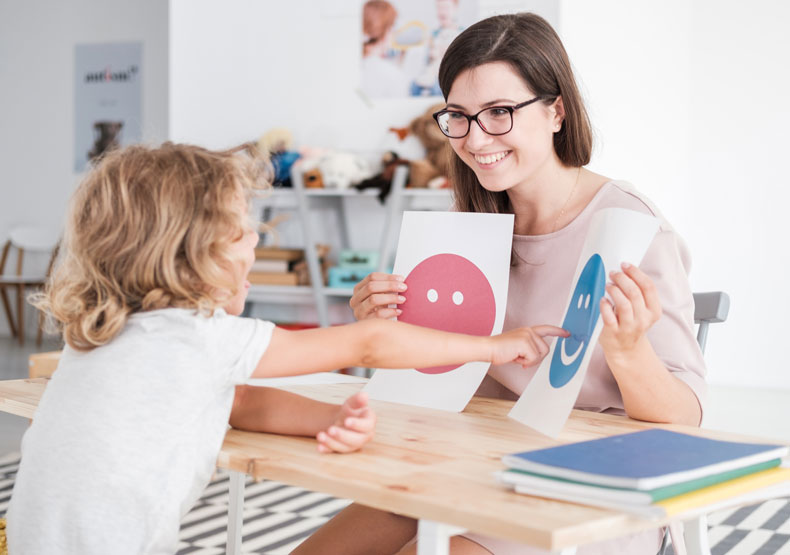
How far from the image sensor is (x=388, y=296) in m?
1.53

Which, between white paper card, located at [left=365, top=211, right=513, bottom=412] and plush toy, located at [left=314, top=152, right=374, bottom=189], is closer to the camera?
white paper card, located at [left=365, top=211, right=513, bottom=412]

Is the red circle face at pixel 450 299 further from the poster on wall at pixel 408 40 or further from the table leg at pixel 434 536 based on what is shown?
the poster on wall at pixel 408 40

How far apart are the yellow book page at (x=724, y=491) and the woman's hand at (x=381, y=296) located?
674 millimetres

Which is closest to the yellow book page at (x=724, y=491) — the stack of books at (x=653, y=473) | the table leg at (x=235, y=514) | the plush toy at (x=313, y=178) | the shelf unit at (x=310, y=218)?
the stack of books at (x=653, y=473)

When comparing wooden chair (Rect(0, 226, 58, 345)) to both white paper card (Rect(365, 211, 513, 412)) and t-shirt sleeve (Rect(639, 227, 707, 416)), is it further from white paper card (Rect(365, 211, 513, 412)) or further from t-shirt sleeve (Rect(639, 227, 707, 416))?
t-shirt sleeve (Rect(639, 227, 707, 416))

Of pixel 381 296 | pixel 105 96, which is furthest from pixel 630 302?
pixel 105 96

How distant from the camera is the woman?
4.63 ft

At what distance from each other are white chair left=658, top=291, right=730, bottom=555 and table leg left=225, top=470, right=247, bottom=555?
76 cm

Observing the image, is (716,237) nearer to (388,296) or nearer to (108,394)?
(388,296)

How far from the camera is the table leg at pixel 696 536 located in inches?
51.9

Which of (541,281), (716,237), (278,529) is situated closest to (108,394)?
(541,281)

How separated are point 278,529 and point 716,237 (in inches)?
119

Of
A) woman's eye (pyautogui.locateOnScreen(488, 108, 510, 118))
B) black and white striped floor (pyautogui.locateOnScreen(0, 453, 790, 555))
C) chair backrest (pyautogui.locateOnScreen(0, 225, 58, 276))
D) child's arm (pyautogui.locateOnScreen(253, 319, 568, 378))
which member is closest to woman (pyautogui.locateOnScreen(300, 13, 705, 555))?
woman's eye (pyautogui.locateOnScreen(488, 108, 510, 118))

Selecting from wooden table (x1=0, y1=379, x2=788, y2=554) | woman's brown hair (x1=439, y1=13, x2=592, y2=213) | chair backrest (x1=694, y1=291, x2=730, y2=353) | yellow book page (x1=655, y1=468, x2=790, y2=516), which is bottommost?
wooden table (x1=0, y1=379, x2=788, y2=554)
